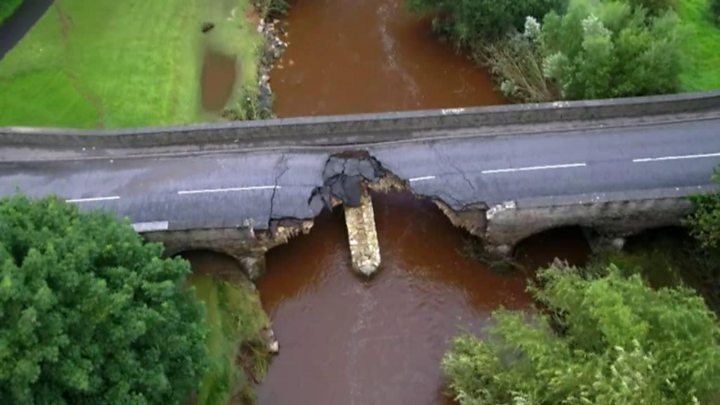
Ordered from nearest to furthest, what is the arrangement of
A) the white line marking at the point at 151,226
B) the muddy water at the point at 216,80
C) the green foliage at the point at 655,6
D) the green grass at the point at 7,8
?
the white line marking at the point at 151,226 < the green foliage at the point at 655,6 < the muddy water at the point at 216,80 < the green grass at the point at 7,8

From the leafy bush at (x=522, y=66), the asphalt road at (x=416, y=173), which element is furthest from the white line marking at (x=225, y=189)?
the leafy bush at (x=522, y=66)

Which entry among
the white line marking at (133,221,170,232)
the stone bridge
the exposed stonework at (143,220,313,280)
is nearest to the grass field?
the stone bridge

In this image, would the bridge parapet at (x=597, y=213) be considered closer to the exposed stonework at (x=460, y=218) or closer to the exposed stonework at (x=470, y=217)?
the exposed stonework at (x=460, y=218)

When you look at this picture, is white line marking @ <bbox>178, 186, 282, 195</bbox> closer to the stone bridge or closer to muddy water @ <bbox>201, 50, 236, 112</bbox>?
the stone bridge

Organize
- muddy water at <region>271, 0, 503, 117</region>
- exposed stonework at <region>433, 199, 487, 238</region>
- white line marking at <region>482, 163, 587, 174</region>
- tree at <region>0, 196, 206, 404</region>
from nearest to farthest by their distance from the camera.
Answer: tree at <region>0, 196, 206, 404</region>, exposed stonework at <region>433, 199, 487, 238</region>, white line marking at <region>482, 163, 587, 174</region>, muddy water at <region>271, 0, 503, 117</region>

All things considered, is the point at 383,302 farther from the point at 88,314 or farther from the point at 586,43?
the point at 586,43

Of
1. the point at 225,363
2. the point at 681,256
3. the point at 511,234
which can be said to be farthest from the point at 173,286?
the point at 681,256
